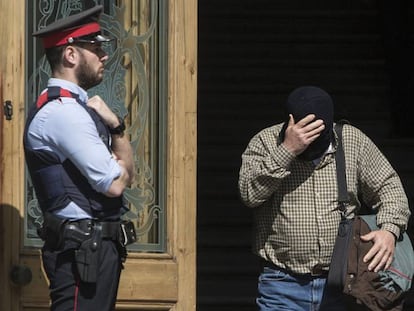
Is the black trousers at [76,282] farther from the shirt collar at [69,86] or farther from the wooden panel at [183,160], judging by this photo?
the wooden panel at [183,160]

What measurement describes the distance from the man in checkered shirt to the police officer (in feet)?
3.08

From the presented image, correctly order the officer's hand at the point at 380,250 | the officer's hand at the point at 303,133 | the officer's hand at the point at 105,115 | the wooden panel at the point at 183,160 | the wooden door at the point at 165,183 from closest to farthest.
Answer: the officer's hand at the point at 105,115 < the officer's hand at the point at 303,133 < the officer's hand at the point at 380,250 < the wooden door at the point at 165,183 < the wooden panel at the point at 183,160

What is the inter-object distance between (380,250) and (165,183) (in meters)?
1.02

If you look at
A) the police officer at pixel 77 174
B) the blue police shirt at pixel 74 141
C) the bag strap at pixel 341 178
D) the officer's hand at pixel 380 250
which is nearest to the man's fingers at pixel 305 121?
the bag strap at pixel 341 178

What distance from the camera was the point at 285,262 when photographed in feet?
19.1

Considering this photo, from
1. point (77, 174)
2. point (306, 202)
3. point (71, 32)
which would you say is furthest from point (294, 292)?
point (71, 32)

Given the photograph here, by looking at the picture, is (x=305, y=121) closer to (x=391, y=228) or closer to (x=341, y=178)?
Result: (x=341, y=178)

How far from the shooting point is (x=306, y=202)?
5793 millimetres

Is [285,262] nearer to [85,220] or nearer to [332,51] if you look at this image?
[85,220]

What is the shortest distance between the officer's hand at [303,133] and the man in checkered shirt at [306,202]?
2cm

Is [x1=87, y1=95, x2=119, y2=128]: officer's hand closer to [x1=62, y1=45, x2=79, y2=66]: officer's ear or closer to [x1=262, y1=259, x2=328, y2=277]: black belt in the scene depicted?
[x1=62, y1=45, x2=79, y2=66]: officer's ear

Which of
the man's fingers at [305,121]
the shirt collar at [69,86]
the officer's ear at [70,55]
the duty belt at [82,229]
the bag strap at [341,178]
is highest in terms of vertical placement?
the officer's ear at [70,55]

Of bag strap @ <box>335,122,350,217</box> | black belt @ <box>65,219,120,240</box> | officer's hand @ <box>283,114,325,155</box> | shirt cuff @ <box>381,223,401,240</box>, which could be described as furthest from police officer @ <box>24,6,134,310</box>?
shirt cuff @ <box>381,223,401,240</box>

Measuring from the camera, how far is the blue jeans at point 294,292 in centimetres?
581
